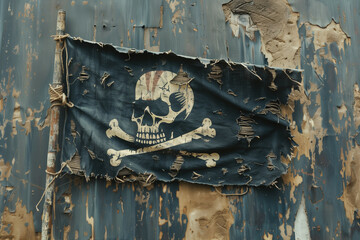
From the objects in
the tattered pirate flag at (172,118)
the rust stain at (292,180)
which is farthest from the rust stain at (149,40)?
the rust stain at (292,180)

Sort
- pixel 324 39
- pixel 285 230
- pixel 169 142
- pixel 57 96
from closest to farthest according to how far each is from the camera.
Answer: pixel 57 96 < pixel 169 142 < pixel 285 230 < pixel 324 39

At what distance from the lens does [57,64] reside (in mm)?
2582

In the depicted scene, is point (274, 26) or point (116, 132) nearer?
point (116, 132)

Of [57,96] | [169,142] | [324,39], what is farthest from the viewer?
[324,39]

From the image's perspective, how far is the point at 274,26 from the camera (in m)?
3.02

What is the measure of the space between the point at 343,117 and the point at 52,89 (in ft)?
7.30

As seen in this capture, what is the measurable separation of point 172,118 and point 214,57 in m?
0.60

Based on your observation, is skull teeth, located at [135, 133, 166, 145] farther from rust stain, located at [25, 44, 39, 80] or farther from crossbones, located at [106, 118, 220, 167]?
rust stain, located at [25, 44, 39, 80]

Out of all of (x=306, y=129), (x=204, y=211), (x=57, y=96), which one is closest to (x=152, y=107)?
(x=57, y=96)

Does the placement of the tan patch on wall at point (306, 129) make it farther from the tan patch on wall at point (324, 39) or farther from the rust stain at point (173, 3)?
the rust stain at point (173, 3)

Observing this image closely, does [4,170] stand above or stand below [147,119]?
below

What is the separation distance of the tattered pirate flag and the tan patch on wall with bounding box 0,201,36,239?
0.46 metres

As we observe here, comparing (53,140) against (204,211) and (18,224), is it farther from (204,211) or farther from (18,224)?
(204,211)

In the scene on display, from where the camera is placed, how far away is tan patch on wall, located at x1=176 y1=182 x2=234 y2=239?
2619mm
